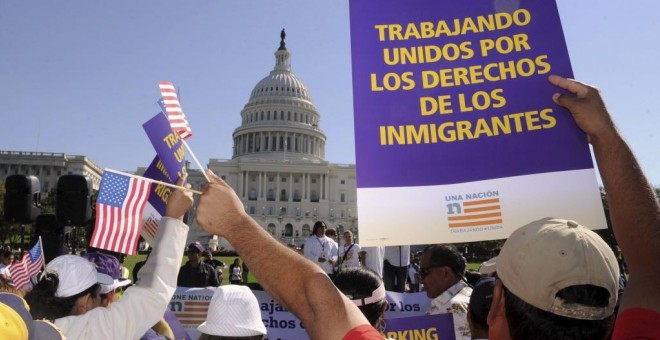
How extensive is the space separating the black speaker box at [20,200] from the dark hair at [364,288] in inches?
257

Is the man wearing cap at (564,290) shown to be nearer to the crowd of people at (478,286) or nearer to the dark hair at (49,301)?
the crowd of people at (478,286)

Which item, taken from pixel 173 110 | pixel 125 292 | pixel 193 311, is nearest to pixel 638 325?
pixel 125 292

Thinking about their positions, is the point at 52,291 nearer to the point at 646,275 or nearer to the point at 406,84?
the point at 406,84

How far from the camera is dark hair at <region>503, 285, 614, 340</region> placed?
133 cm

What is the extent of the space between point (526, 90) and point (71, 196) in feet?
19.0

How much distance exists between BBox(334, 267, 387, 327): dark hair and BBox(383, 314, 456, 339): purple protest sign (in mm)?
771

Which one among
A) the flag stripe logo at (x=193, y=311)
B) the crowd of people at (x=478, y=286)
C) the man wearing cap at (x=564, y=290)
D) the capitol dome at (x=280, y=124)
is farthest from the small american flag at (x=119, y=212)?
the capitol dome at (x=280, y=124)

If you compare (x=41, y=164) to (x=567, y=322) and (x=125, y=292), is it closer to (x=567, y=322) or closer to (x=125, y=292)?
(x=125, y=292)

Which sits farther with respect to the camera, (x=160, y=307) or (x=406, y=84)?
(x=406, y=84)

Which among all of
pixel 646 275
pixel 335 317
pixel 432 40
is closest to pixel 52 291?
pixel 335 317

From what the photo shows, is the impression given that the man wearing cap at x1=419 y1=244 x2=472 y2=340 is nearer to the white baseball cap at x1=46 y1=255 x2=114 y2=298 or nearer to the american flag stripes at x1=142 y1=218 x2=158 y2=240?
the white baseball cap at x1=46 y1=255 x2=114 y2=298

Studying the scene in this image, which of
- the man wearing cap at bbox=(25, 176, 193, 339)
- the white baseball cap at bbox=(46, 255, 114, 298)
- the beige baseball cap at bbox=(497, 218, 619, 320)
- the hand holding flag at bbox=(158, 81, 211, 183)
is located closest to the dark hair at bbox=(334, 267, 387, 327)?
the man wearing cap at bbox=(25, 176, 193, 339)

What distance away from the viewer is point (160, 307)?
2.68m

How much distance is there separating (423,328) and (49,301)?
2020 mm
